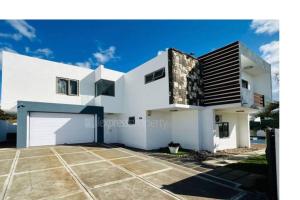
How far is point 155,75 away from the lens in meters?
10.8

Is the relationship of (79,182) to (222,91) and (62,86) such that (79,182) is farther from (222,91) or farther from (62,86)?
(62,86)

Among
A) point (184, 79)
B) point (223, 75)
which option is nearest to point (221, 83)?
point (223, 75)

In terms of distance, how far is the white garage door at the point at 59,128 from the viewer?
36.0ft

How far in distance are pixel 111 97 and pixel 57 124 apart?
428 cm

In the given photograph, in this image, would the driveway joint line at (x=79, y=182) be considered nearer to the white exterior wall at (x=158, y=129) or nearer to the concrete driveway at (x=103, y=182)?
the concrete driveway at (x=103, y=182)

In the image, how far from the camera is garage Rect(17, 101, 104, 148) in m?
10.4

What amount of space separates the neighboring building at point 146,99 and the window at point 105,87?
3.1 inches

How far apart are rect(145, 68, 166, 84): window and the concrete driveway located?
531 cm

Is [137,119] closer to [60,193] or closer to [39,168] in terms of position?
[39,168]

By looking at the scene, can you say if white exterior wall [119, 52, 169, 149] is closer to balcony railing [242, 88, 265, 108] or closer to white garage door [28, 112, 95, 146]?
white garage door [28, 112, 95, 146]

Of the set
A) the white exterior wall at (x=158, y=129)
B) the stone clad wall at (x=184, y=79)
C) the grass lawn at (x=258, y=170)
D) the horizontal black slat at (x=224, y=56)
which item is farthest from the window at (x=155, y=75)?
the grass lawn at (x=258, y=170)
